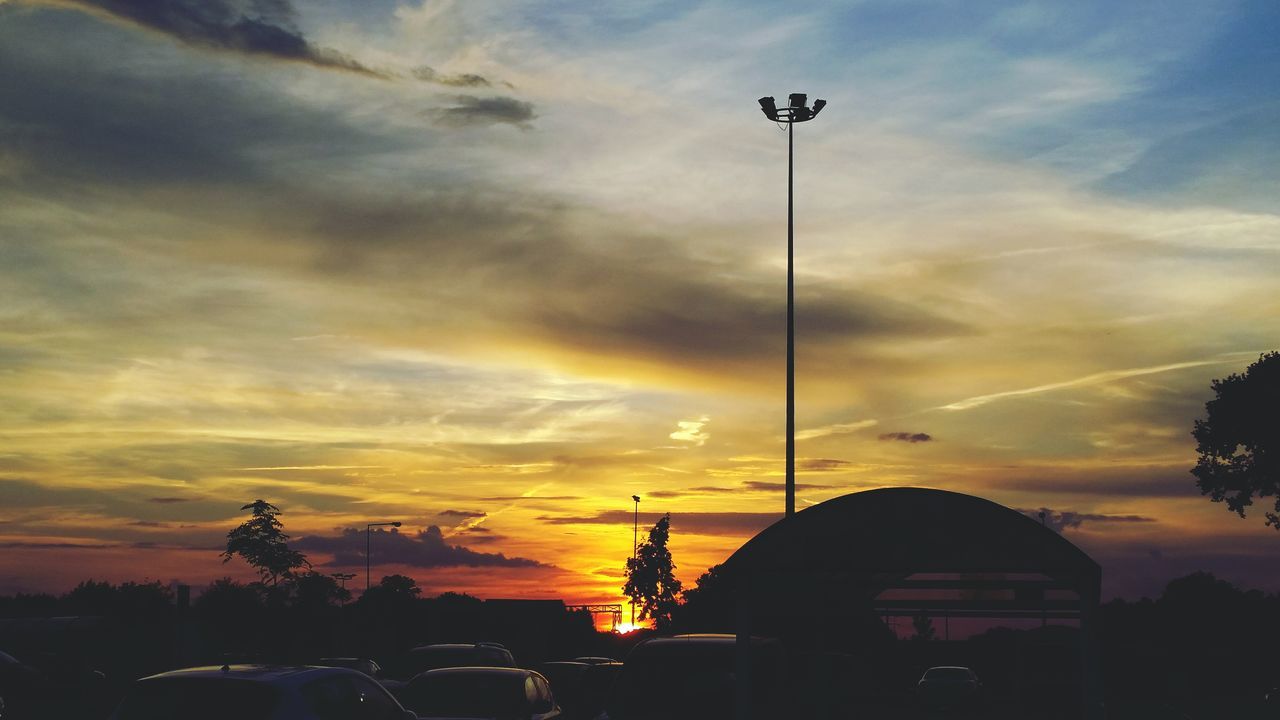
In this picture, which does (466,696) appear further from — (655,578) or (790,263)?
(655,578)

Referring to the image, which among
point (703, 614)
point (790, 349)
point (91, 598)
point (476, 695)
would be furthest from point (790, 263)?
point (91, 598)

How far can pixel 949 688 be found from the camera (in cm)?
3691

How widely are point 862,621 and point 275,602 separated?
47893 mm

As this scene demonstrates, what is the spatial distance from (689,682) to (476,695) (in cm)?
296

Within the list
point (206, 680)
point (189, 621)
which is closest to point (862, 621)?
point (189, 621)

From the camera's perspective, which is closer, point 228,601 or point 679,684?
point 679,684

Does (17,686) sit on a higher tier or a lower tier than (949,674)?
higher

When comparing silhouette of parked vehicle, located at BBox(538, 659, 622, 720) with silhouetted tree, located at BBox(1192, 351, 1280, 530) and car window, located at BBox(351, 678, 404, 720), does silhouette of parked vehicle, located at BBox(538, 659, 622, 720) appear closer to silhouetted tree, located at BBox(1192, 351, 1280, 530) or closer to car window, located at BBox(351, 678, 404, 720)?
car window, located at BBox(351, 678, 404, 720)

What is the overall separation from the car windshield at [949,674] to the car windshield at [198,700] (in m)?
30.9

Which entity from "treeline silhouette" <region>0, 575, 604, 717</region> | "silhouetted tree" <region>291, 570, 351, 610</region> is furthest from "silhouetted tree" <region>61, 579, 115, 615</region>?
"silhouetted tree" <region>291, 570, 351, 610</region>

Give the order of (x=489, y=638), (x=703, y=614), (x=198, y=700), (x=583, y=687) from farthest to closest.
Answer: (x=703, y=614), (x=489, y=638), (x=583, y=687), (x=198, y=700)

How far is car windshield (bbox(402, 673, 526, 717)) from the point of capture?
15.3 meters

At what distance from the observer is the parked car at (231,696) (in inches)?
388

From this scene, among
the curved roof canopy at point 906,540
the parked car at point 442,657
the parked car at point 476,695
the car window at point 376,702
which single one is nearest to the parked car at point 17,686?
the parked car at point 442,657
